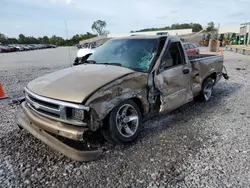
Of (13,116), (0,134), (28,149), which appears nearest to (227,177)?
(28,149)

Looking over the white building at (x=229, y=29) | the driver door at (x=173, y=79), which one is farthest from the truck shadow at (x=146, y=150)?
the white building at (x=229, y=29)

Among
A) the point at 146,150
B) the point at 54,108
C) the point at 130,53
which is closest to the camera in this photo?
the point at 54,108

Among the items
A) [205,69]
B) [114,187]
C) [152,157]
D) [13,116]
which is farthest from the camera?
[205,69]

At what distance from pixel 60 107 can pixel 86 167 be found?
3.04ft

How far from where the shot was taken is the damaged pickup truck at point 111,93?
2.89m

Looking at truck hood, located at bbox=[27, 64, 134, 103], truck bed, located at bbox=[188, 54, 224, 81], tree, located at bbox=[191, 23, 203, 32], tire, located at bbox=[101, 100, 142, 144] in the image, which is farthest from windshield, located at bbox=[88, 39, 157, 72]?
→ tree, located at bbox=[191, 23, 203, 32]

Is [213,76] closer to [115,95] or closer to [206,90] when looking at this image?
[206,90]

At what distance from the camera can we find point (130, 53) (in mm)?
4004

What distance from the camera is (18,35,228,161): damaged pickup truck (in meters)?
2.89

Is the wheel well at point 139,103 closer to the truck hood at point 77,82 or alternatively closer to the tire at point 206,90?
the truck hood at point 77,82

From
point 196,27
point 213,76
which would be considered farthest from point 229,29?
point 213,76

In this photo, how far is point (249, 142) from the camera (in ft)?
11.8

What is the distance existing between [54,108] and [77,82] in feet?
1.68

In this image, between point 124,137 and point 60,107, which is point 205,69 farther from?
point 60,107
